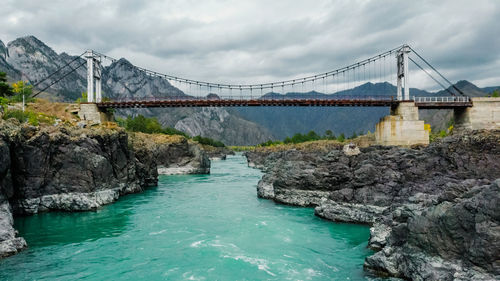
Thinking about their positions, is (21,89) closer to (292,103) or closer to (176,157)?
(176,157)

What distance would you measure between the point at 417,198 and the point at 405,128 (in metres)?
37.6

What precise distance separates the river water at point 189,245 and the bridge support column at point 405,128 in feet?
102

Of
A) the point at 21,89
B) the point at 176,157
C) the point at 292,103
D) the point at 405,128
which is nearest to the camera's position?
the point at 21,89

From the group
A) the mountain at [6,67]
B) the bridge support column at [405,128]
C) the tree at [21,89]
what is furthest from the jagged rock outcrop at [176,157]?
the mountain at [6,67]

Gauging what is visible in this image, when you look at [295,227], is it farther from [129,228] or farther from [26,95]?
[26,95]

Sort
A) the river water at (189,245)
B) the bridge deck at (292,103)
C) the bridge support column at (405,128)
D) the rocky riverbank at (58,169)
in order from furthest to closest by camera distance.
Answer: the bridge support column at (405,128), the bridge deck at (292,103), the rocky riverbank at (58,169), the river water at (189,245)

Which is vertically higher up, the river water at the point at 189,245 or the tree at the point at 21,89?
the tree at the point at 21,89

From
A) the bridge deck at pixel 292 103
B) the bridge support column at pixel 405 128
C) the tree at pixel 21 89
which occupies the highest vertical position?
the tree at pixel 21 89

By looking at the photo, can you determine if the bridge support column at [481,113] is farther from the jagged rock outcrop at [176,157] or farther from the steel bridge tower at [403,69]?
the jagged rock outcrop at [176,157]

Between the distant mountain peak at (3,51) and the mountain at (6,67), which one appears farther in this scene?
the distant mountain peak at (3,51)

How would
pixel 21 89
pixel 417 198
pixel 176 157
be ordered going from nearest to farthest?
1. pixel 417 198
2. pixel 21 89
3. pixel 176 157

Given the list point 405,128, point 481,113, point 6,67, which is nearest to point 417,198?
point 405,128

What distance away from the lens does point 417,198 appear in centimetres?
1448

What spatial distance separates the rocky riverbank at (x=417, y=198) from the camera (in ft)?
29.1
